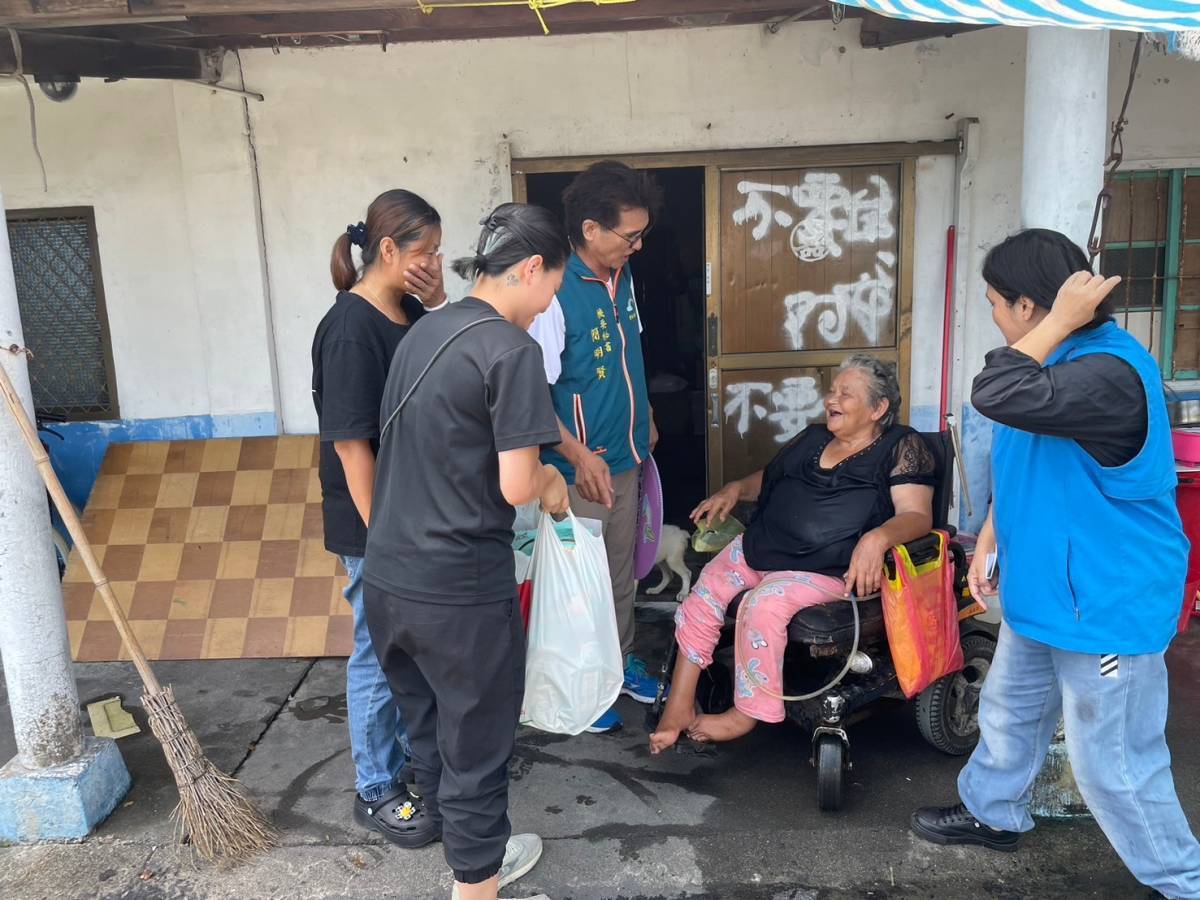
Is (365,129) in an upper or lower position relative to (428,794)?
upper

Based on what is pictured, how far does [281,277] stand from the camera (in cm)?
484

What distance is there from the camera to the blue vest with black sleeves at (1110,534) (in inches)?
84.9

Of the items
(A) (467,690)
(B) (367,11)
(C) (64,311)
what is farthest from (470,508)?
(C) (64,311)

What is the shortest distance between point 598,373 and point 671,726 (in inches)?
49.0

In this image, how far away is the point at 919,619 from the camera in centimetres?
289

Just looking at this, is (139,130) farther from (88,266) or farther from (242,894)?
(242,894)

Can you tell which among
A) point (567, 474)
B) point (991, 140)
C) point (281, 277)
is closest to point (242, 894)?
point (567, 474)

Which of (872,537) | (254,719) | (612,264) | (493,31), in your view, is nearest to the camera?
(872,537)

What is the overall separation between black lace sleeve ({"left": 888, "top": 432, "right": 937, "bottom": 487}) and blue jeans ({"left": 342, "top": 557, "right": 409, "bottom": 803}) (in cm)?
179

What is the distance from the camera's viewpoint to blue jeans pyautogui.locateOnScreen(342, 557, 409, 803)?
2.75 meters

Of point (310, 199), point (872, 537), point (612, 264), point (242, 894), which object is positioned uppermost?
point (310, 199)

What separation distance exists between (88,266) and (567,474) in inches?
129

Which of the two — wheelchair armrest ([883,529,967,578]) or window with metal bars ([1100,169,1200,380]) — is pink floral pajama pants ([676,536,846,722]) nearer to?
wheelchair armrest ([883,529,967,578])

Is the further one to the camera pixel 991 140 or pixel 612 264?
pixel 991 140
